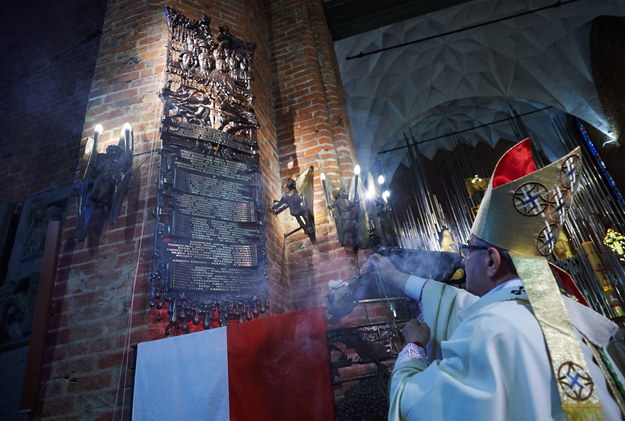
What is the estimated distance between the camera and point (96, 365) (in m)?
2.53

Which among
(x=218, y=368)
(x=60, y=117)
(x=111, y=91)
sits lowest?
(x=218, y=368)

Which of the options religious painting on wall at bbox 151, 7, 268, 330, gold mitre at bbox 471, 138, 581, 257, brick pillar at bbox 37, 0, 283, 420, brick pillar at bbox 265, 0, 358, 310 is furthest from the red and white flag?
brick pillar at bbox 265, 0, 358, 310

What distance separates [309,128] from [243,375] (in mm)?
3252

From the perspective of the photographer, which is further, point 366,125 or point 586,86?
point 366,125

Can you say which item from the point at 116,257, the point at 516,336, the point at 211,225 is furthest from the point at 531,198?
the point at 116,257

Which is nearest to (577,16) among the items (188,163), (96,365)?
(188,163)

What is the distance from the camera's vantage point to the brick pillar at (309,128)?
12.5 feet

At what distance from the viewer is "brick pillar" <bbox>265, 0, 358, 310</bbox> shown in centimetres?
381

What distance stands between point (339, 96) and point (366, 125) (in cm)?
647

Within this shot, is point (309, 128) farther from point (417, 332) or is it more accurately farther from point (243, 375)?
point (417, 332)

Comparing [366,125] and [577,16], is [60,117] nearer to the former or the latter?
[366,125]

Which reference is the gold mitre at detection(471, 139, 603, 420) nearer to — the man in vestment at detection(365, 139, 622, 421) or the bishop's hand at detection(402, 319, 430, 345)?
the man in vestment at detection(365, 139, 622, 421)

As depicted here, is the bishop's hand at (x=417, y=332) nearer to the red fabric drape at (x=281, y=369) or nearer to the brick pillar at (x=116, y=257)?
the red fabric drape at (x=281, y=369)

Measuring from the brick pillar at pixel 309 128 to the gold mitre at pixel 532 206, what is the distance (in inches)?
92.3
